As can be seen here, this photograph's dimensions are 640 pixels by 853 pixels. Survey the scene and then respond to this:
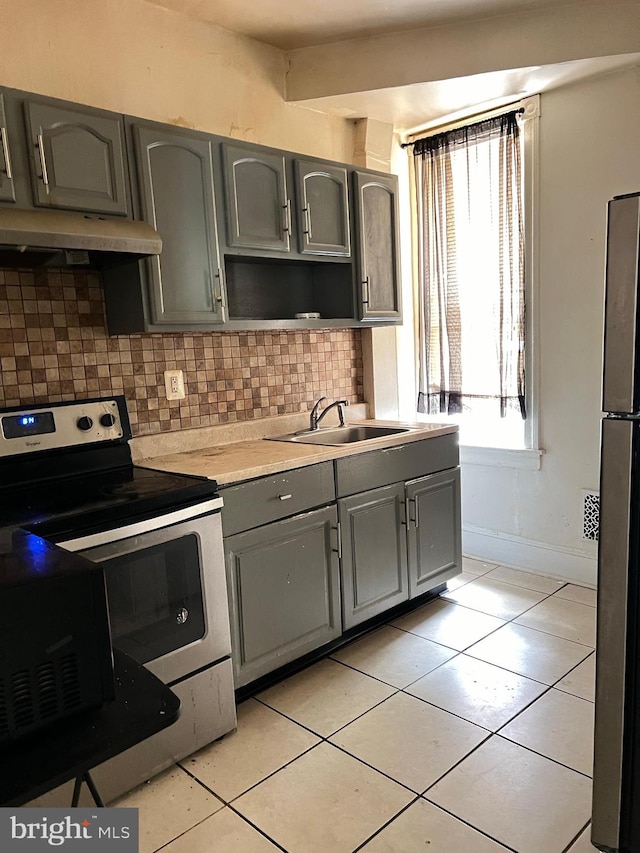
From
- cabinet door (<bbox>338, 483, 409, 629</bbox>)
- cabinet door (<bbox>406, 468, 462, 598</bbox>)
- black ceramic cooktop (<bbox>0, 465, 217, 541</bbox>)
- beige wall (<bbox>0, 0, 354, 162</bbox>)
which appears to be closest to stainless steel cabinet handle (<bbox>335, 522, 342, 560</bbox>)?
cabinet door (<bbox>338, 483, 409, 629</bbox>)

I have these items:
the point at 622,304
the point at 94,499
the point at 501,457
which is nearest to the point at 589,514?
the point at 501,457

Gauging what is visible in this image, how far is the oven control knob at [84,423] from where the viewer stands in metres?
2.27

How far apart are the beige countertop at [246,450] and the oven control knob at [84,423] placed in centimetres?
24

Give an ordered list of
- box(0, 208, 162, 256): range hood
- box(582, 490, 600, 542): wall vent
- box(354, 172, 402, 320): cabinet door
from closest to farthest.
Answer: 1. box(0, 208, 162, 256): range hood
2. box(354, 172, 402, 320): cabinet door
3. box(582, 490, 600, 542): wall vent

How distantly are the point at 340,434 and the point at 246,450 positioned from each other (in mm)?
708

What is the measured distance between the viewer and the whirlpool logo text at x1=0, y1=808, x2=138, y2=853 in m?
1.09

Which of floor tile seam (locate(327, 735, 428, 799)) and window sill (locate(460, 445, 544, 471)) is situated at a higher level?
window sill (locate(460, 445, 544, 471))

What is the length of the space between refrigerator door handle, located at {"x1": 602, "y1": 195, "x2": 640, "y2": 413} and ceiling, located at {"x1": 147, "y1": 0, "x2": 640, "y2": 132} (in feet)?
5.91

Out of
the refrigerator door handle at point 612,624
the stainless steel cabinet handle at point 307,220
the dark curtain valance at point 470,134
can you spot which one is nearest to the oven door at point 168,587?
the refrigerator door handle at point 612,624

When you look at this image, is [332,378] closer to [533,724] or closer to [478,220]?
[478,220]

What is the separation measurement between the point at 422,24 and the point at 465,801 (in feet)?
9.97

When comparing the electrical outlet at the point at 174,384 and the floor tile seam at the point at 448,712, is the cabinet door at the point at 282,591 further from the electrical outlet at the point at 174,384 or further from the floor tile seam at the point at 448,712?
the electrical outlet at the point at 174,384

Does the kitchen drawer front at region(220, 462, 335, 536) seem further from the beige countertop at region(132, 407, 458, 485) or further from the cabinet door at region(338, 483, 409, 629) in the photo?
the cabinet door at region(338, 483, 409, 629)

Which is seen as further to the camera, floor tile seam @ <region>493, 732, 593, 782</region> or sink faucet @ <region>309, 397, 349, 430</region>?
sink faucet @ <region>309, 397, 349, 430</region>
